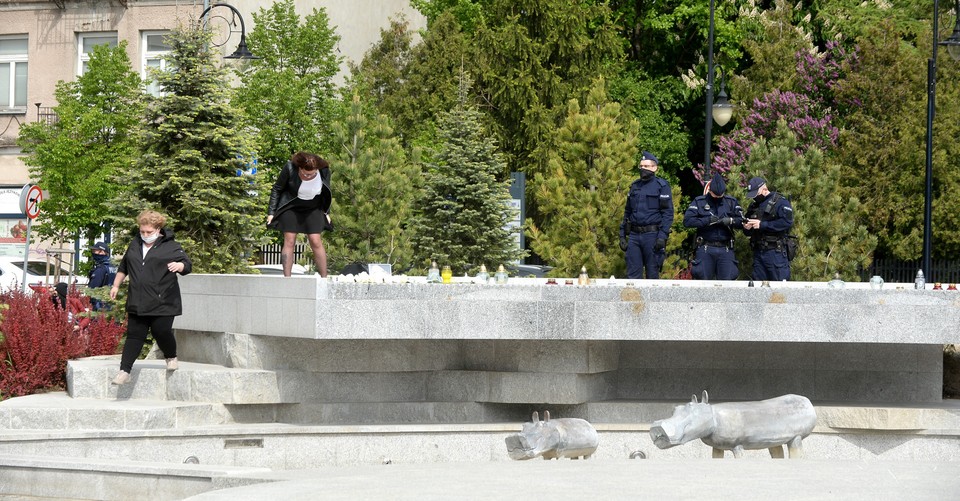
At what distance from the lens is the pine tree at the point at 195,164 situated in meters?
17.3

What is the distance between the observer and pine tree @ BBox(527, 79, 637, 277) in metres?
21.5

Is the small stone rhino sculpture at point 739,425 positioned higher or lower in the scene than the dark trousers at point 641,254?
lower

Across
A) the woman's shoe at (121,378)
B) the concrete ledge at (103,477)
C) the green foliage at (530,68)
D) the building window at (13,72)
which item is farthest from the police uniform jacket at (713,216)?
the building window at (13,72)

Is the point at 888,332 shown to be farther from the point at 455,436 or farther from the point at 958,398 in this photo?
the point at 455,436

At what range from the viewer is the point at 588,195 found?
21.8 metres

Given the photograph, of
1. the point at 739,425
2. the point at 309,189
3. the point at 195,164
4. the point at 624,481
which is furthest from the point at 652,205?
the point at 624,481

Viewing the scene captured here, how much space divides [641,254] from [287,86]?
14562 mm

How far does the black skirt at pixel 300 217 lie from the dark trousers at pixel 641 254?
14.4 feet

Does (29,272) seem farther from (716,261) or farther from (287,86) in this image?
(716,261)

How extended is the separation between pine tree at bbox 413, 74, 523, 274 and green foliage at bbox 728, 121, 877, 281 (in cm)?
358

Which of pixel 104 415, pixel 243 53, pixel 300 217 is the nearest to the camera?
pixel 104 415

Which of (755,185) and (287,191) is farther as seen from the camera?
(755,185)

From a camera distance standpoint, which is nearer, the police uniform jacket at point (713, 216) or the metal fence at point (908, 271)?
the police uniform jacket at point (713, 216)

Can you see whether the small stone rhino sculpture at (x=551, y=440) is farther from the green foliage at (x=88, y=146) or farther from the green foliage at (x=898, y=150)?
the green foliage at (x=88, y=146)
